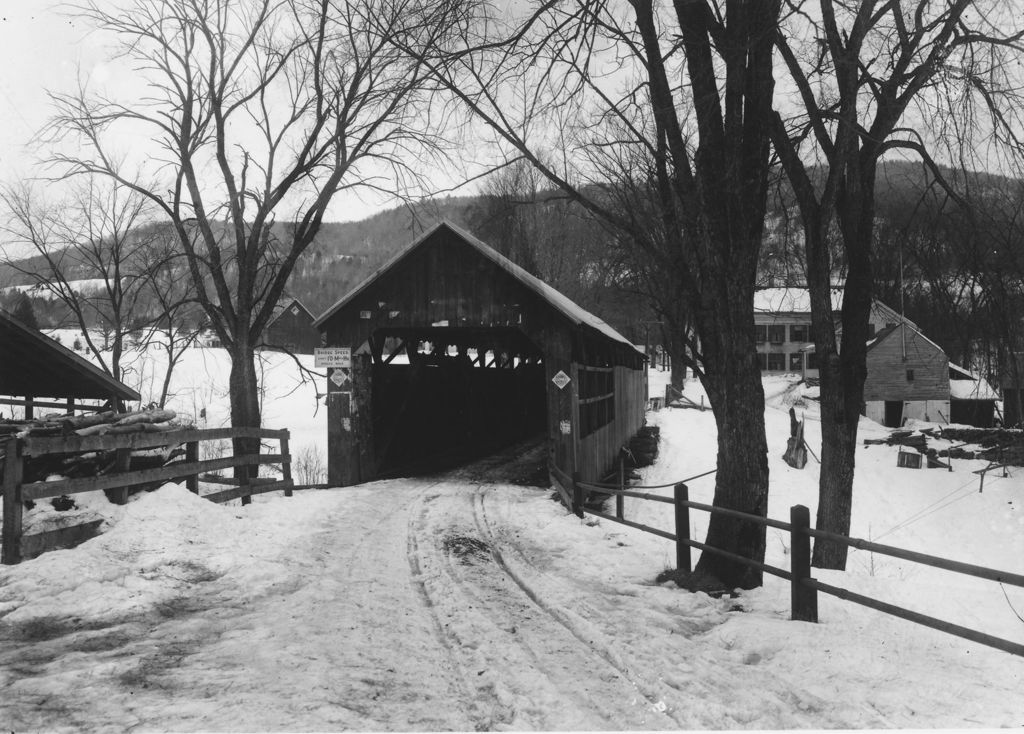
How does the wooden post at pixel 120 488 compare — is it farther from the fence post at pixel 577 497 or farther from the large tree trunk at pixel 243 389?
the large tree trunk at pixel 243 389

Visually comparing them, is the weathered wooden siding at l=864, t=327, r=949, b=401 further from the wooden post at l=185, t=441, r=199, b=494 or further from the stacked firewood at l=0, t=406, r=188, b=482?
the stacked firewood at l=0, t=406, r=188, b=482

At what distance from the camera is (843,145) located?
709 cm

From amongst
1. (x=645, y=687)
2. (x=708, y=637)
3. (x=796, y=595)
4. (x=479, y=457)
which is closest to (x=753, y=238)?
(x=796, y=595)

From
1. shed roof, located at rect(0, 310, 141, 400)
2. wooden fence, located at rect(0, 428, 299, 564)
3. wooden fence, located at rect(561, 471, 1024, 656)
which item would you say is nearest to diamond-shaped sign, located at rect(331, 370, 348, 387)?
wooden fence, located at rect(0, 428, 299, 564)

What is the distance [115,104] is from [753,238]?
14.1m

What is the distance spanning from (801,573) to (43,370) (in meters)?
12.0

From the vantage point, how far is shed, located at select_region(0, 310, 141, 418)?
980cm

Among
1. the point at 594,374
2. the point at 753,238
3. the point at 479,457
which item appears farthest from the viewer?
the point at 479,457

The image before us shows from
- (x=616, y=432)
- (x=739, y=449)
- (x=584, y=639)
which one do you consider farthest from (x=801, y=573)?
(x=616, y=432)

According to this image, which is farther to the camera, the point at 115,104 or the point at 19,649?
the point at 115,104

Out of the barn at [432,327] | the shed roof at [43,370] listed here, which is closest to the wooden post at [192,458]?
the shed roof at [43,370]

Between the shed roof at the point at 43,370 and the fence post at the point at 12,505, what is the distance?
14.6ft

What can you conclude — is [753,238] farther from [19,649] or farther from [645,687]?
[19,649]

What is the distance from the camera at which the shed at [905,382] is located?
39.3 meters
